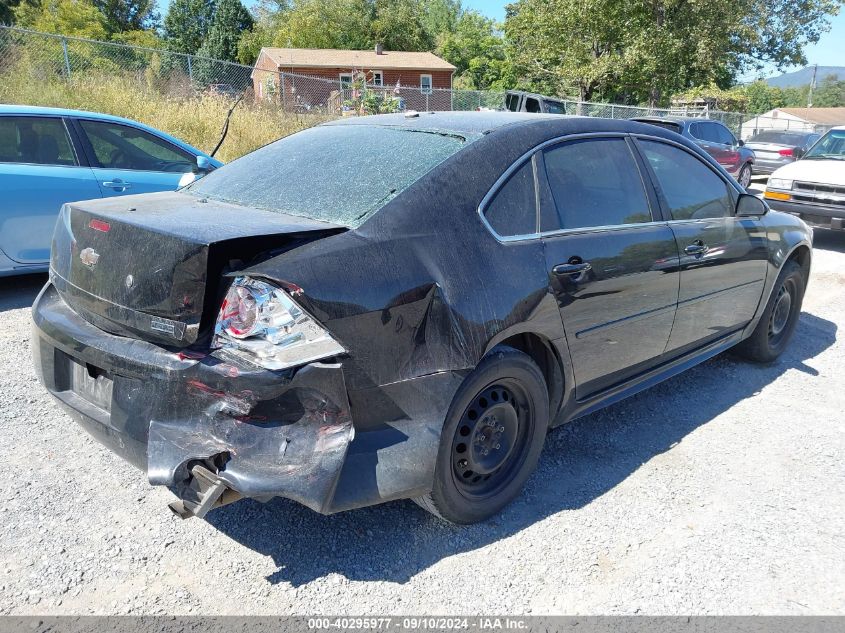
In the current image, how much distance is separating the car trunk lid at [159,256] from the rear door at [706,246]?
2.25 metres

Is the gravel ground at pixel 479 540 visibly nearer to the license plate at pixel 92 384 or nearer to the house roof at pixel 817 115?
the license plate at pixel 92 384

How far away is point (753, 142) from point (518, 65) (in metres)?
20.2

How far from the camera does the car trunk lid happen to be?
2.28 metres

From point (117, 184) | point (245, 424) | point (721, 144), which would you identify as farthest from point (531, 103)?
point (245, 424)

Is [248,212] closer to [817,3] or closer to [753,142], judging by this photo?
[753,142]

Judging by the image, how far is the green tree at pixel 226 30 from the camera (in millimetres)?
60438

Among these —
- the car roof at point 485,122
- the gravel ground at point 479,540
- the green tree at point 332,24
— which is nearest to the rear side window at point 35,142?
the gravel ground at point 479,540

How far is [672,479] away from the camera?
3.46 meters

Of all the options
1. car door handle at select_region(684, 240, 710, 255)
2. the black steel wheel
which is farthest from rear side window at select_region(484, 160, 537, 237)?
car door handle at select_region(684, 240, 710, 255)

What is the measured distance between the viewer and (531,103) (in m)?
18.5

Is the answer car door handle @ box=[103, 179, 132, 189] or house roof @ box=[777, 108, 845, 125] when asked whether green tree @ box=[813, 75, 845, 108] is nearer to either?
house roof @ box=[777, 108, 845, 125]

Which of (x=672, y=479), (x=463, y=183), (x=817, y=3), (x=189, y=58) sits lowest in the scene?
(x=672, y=479)

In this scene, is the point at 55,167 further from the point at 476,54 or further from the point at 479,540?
the point at 476,54

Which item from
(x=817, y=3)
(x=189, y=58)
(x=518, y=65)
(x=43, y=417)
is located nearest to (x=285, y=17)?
(x=518, y=65)
